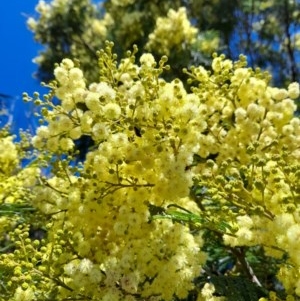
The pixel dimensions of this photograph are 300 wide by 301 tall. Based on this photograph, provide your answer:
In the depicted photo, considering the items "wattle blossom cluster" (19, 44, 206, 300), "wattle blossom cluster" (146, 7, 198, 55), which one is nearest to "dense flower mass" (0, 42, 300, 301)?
"wattle blossom cluster" (19, 44, 206, 300)

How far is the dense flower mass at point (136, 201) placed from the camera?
2.31 m

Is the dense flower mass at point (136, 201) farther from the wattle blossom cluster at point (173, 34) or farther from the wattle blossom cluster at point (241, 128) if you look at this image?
the wattle blossom cluster at point (173, 34)

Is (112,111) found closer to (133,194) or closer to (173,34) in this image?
(133,194)

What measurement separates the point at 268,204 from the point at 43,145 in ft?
3.64

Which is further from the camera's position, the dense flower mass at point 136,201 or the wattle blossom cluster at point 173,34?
the wattle blossom cluster at point 173,34

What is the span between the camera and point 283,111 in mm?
3375

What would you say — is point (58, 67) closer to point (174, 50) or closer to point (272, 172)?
point (272, 172)

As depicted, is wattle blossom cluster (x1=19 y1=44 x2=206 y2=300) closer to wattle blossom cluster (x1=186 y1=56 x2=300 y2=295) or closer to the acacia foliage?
wattle blossom cluster (x1=186 y1=56 x2=300 y2=295)

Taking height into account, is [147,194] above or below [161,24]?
below

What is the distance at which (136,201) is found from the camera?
248 centimetres

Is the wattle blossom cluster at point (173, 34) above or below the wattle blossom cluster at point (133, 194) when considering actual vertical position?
above

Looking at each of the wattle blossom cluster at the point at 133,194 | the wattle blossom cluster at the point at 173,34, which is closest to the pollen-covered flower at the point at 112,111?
the wattle blossom cluster at the point at 133,194

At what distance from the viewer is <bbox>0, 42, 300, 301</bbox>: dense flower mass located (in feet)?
7.57

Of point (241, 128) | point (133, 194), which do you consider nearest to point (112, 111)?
point (133, 194)
